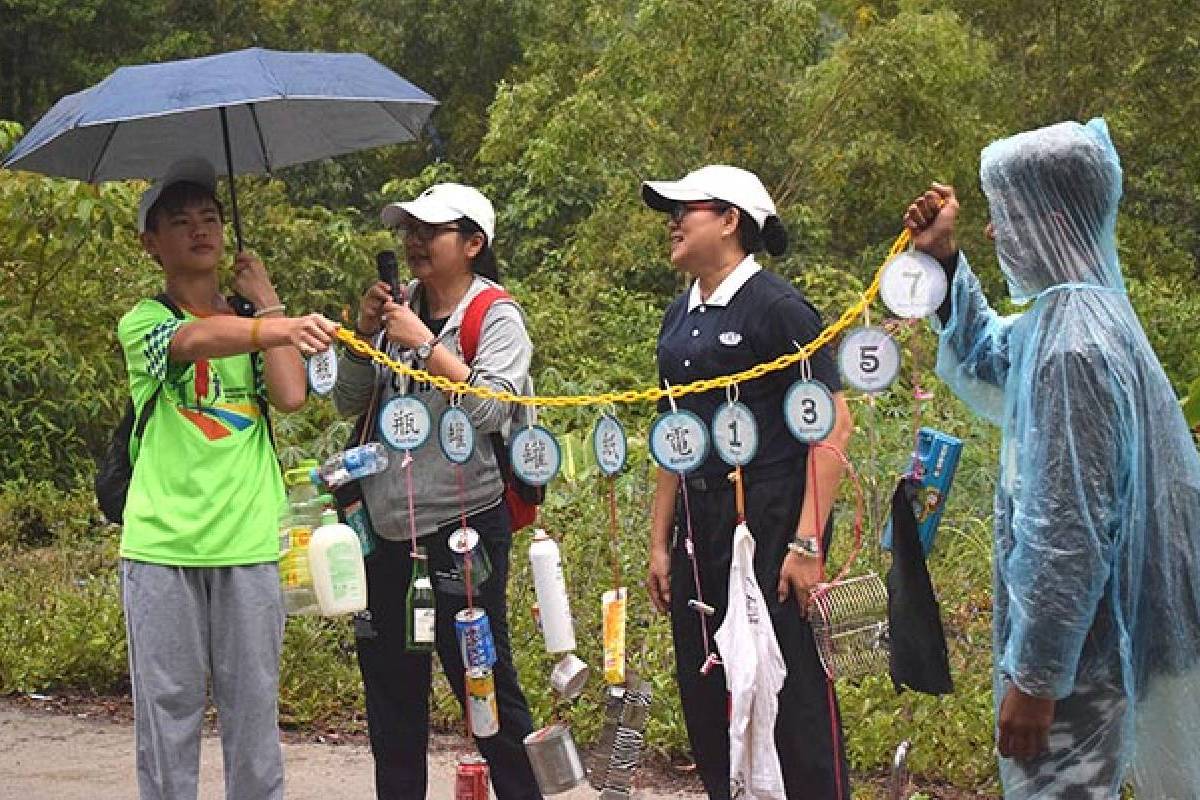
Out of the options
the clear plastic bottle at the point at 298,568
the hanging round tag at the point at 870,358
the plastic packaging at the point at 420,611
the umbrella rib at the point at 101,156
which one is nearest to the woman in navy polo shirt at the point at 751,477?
the hanging round tag at the point at 870,358

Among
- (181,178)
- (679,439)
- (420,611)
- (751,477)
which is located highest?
(181,178)

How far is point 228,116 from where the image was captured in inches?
191

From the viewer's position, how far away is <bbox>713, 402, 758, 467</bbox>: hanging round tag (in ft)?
13.2

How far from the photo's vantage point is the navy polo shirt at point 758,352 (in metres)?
4.09

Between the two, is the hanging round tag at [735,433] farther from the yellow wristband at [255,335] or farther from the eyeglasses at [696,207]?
the yellow wristband at [255,335]

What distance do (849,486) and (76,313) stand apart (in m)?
4.91

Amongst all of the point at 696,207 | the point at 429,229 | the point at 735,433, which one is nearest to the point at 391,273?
the point at 429,229

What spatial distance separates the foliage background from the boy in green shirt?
1.01 metres

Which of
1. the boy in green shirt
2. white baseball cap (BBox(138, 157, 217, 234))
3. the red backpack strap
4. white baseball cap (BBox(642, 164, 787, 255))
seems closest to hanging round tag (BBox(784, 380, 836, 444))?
white baseball cap (BBox(642, 164, 787, 255))

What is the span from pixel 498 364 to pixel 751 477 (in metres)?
0.73

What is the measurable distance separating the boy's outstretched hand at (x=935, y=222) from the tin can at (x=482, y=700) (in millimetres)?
1601

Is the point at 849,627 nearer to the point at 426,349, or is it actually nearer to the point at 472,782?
the point at 472,782

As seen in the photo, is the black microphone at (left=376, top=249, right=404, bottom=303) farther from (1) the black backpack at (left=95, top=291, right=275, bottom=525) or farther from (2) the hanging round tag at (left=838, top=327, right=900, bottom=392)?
(2) the hanging round tag at (left=838, top=327, right=900, bottom=392)

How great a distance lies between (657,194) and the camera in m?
4.25
